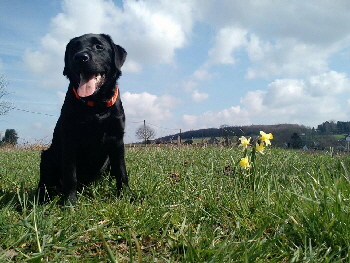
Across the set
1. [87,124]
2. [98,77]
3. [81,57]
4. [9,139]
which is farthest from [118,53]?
[9,139]

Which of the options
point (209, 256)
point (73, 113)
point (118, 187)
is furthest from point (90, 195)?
point (209, 256)

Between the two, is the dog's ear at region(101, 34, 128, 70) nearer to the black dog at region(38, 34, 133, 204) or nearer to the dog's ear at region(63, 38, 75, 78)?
the black dog at region(38, 34, 133, 204)

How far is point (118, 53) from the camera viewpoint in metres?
4.14

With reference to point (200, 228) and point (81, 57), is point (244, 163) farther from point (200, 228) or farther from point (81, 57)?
point (81, 57)

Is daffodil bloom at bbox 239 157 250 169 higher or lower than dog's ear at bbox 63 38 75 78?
lower

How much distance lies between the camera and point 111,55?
404 centimetres

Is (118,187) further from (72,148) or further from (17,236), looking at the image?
(17,236)

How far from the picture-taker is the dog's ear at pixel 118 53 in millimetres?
4059

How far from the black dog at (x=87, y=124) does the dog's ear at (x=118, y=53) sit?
14mm

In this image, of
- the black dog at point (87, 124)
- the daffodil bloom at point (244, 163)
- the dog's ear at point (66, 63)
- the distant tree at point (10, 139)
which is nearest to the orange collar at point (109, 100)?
the black dog at point (87, 124)

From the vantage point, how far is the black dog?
3502mm

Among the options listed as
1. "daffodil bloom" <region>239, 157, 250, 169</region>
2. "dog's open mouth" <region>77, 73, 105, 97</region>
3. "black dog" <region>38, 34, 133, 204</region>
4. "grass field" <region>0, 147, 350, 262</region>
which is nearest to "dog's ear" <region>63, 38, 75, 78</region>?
"black dog" <region>38, 34, 133, 204</region>

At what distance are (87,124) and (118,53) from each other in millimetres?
1140

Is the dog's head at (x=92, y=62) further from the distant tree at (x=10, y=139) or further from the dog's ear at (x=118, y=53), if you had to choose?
the distant tree at (x=10, y=139)
